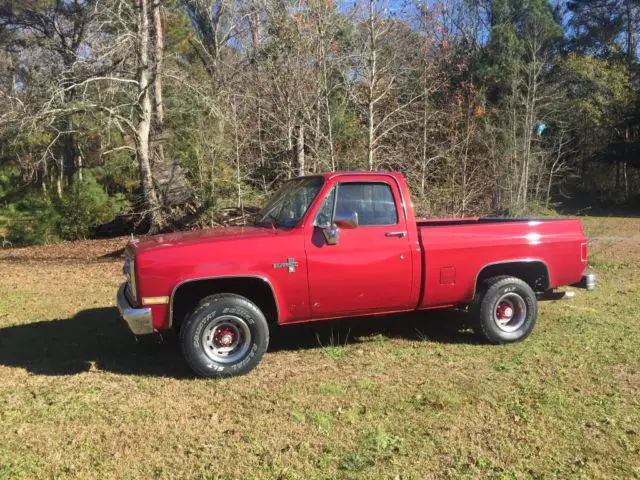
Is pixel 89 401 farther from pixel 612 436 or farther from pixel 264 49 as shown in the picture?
pixel 264 49

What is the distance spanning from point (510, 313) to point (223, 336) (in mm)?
3104

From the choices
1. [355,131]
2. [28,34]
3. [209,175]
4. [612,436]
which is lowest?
[612,436]

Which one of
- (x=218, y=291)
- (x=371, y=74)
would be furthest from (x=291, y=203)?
(x=371, y=74)

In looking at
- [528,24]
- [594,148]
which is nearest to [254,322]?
[528,24]

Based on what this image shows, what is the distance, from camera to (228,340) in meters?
5.20

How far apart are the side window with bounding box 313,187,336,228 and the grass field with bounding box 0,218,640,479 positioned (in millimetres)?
1377

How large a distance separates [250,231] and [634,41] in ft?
139

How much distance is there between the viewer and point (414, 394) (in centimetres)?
477

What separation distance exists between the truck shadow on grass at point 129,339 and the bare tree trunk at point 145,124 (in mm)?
8362

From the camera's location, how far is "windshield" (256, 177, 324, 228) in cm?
555

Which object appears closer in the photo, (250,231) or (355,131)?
(250,231)

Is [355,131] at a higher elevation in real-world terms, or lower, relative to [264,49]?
lower

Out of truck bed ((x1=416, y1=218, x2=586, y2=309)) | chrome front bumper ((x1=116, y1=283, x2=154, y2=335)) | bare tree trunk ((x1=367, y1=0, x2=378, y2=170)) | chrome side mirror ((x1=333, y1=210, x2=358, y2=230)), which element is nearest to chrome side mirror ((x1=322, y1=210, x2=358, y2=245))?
chrome side mirror ((x1=333, y1=210, x2=358, y2=230))

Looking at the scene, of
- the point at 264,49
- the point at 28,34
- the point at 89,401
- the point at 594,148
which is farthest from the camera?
the point at 594,148
